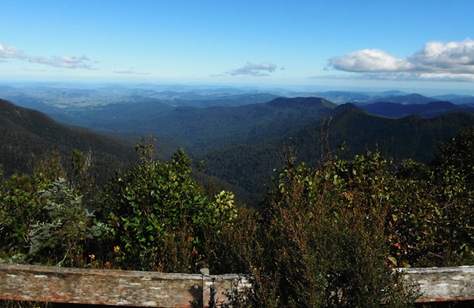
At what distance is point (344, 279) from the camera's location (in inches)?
232

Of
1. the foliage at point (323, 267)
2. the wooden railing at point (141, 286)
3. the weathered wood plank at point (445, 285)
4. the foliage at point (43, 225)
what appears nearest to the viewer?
the foliage at point (323, 267)

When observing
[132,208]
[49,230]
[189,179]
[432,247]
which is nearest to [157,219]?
[132,208]

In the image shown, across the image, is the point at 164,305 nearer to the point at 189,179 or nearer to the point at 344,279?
the point at 344,279

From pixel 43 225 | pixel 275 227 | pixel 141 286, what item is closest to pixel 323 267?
pixel 275 227

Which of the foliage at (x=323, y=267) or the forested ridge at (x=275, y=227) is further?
the forested ridge at (x=275, y=227)

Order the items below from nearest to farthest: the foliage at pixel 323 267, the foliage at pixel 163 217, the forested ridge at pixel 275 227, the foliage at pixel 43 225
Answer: the foliage at pixel 323 267 < the forested ridge at pixel 275 227 < the foliage at pixel 163 217 < the foliage at pixel 43 225

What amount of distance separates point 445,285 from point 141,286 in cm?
490

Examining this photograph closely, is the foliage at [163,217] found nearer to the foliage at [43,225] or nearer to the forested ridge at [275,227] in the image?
the forested ridge at [275,227]

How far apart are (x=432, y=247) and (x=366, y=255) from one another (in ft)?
13.3

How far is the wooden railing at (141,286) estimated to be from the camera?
20.7ft

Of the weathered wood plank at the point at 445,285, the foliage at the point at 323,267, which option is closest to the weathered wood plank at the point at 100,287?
the foliage at the point at 323,267

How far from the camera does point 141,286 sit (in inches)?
249

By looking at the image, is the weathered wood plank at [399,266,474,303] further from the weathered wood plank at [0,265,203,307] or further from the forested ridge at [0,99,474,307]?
the weathered wood plank at [0,265,203,307]

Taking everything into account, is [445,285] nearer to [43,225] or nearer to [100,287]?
[100,287]
